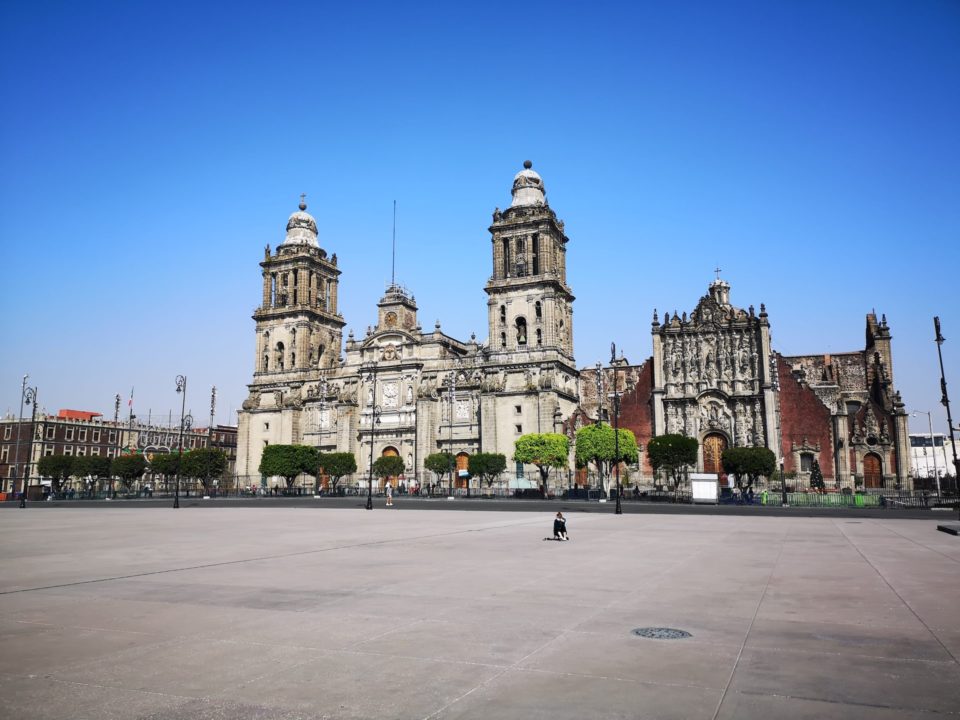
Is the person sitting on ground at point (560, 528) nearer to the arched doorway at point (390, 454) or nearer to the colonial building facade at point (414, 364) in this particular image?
the colonial building facade at point (414, 364)

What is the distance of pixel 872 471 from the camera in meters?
61.2

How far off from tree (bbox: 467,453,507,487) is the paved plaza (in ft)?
151

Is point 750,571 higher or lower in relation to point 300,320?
lower

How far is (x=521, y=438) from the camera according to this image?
205 feet

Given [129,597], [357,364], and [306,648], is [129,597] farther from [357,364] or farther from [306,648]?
[357,364]

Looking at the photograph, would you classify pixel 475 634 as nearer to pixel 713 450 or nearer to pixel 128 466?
pixel 713 450

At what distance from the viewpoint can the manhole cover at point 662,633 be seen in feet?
26.6

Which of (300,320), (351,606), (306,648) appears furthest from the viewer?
(300,320)

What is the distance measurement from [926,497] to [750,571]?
35.5m

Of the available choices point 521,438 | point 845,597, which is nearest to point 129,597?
point 845,597

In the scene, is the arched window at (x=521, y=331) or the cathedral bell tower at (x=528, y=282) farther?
the arched window at (x=521, y=331)

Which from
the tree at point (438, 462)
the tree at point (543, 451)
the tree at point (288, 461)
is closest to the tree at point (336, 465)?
the tree at point (288, 461)

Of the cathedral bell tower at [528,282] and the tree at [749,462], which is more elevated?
the cathedral bell tower at [528,282]

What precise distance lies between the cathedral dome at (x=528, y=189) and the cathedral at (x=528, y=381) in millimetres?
197
